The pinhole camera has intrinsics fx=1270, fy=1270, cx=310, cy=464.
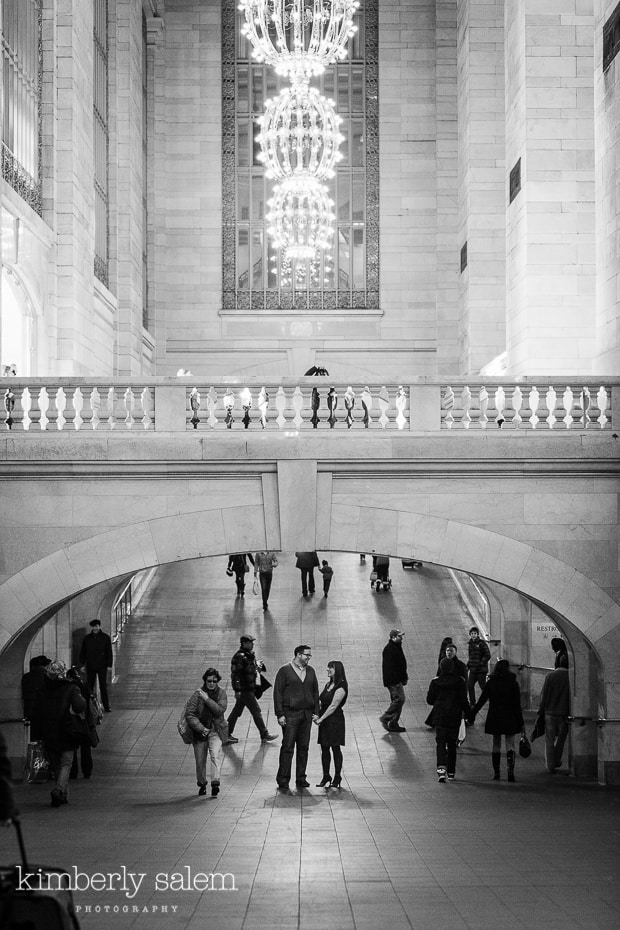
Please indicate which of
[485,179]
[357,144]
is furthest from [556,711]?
[357,144]

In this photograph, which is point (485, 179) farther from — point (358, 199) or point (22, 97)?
point (22, 97)

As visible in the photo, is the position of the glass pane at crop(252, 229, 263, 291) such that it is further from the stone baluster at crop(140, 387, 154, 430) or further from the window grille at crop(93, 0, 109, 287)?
the stone baluster at crop(140, 387, 154, 430)

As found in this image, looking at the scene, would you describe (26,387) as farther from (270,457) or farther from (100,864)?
(100,864)

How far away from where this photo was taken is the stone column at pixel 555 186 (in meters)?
18.5

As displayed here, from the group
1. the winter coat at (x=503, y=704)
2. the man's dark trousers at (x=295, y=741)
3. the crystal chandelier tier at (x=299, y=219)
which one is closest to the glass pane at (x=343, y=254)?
the crystal chandelier tier at (x=299, y=219)

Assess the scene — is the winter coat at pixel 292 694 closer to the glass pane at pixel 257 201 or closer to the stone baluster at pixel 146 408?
the stone baluster at pixel 146 408

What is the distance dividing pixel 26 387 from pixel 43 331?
7485 millimetres

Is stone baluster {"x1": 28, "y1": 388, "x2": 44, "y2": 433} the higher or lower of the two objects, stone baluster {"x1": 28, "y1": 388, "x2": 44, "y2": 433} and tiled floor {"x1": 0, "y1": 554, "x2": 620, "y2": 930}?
the higher

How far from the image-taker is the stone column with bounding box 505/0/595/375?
18.5 m

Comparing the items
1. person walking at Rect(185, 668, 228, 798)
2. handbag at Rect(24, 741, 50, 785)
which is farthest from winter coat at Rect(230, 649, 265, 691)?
person walking at Rect(185, 668, 228, 798)

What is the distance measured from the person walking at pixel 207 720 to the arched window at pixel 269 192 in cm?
1921

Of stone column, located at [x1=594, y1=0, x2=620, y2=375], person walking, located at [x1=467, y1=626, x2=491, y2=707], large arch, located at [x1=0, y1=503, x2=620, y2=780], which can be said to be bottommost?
person walking, located at [x1=467, y1=626, x2=491, y2=707]

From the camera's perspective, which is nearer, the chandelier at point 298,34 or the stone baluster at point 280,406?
the stone baluster at point 280,406

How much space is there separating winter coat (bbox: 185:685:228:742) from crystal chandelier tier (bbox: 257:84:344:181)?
33.6 ft
